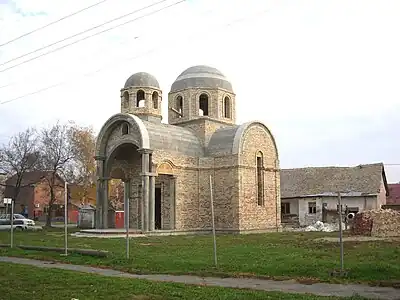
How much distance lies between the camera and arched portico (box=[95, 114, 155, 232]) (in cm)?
3328

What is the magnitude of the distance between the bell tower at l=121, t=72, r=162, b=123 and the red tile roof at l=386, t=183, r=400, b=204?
98.4 feet

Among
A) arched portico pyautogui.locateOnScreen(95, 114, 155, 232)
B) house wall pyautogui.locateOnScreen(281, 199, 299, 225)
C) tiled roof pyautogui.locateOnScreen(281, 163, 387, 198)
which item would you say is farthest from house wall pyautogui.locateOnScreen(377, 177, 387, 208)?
arched portico pyautogui.locateOnScreen(95, 114, 155, 232)

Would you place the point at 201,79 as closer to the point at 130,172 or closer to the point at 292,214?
the point at 130,172

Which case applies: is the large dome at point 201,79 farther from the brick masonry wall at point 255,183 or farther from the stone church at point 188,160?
the brick masonry wall at point 255,183

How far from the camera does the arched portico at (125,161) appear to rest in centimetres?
3328

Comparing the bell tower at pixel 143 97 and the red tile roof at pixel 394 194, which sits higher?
the bell tower at pixel 143 97

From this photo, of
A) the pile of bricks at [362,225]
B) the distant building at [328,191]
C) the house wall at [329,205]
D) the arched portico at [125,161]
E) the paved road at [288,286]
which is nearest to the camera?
the paved road at [288,286]

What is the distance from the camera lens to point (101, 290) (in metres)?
11.0

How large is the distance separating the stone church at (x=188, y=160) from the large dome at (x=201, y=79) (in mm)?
76

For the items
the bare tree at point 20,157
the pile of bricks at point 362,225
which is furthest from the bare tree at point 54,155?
the pile of bricks at point 362,225

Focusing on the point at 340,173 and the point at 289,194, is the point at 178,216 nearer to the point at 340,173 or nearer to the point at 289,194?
the point at 289,194

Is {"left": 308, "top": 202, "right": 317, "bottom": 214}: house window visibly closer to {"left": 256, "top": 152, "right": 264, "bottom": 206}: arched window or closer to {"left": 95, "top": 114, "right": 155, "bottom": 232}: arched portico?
{"left": 256, "top": 152, "right": 264, "bottom": 206}: arched window

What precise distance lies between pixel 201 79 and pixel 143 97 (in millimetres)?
4680

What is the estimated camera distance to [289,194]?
50.9 m
